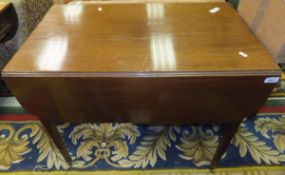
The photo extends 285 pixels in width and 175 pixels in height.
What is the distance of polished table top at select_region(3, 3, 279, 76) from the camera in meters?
0.77

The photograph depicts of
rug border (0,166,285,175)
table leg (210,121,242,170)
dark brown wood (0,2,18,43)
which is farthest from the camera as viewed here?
dark brown wood (0,2,18,43)

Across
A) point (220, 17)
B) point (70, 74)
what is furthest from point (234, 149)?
point (70, 74)

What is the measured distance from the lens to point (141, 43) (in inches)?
35.5

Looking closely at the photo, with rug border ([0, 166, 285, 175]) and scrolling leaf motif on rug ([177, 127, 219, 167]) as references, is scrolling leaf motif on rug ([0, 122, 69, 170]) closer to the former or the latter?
rug border ([0, 166, 285, 175])

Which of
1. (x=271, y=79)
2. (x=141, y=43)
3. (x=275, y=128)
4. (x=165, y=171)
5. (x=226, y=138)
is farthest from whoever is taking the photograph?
(x=275, y=128)

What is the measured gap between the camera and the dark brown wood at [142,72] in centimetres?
76

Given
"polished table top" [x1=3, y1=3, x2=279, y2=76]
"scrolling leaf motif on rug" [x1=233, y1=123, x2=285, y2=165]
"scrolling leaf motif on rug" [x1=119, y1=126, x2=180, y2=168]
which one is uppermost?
"polished table top" [x1=3, y1=3, x2=279, y2=76]

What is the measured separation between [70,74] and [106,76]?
0.12 m

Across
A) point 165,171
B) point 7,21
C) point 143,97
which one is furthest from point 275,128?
point 7,21

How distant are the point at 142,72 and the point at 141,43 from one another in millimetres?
192

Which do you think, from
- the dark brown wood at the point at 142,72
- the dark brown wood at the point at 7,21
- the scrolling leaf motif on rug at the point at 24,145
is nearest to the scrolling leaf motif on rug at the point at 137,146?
the scrolling leaf motif on rug at the point at 24,145

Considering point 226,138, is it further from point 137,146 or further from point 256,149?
point 137,146

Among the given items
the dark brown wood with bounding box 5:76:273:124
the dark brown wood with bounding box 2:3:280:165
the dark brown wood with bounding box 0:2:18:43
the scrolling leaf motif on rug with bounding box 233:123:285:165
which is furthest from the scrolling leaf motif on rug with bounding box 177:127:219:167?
the dark brown wood with bounding box 0:2:18:43

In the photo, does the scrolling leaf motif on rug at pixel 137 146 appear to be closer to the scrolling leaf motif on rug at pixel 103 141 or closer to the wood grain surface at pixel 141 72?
the scrolling leaf motif on rug at pixel 103 141
